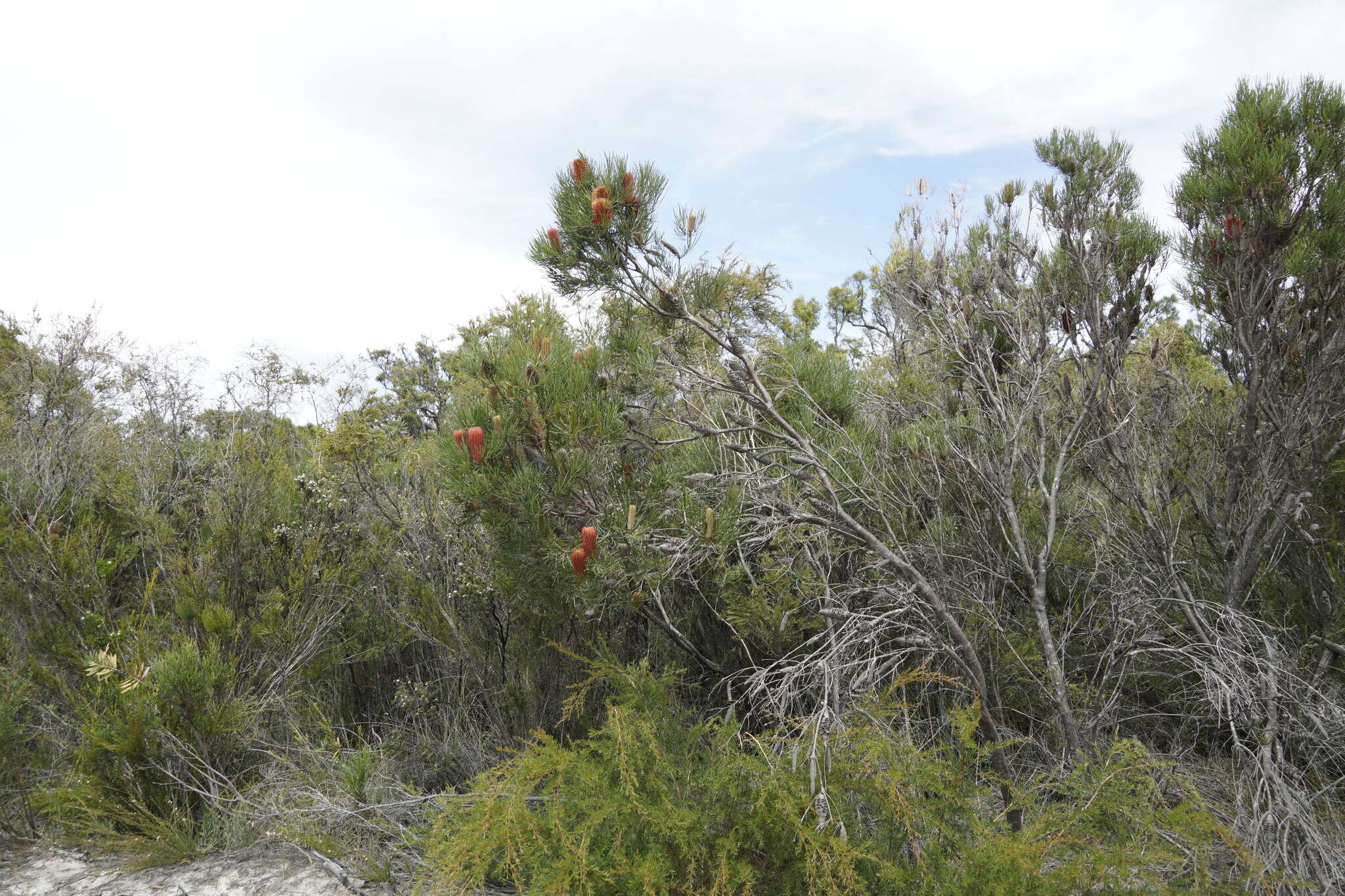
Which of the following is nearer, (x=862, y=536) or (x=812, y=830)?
Result: (x=812, y=830)

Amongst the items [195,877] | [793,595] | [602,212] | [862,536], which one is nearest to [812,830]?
[862,536]

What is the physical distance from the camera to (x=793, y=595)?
153 inches

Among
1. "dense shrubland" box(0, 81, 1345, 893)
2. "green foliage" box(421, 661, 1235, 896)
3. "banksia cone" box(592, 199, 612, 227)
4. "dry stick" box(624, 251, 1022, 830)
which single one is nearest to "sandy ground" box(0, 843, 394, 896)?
"dense shrubland" box(0, 81, 1345, 893)

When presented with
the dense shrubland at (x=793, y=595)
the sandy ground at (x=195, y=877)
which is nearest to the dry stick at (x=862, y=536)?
the dense shrubland at (x=793, y=595)

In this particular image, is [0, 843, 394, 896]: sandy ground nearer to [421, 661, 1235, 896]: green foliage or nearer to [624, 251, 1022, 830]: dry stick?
[421, 661, 1235, 896]: green foliage

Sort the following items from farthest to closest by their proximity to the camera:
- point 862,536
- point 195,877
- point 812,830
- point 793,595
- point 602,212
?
point 793,595
point 195,877
point 602,212
point 862,536
point 812,830

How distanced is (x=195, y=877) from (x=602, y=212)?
3434 millimetres

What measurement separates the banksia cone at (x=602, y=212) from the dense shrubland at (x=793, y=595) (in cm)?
2

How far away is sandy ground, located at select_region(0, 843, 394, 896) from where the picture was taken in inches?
127

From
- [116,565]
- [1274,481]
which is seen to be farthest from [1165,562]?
[116,565]

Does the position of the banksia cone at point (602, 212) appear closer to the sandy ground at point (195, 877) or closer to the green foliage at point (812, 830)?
the green foliage at point (812, 830)

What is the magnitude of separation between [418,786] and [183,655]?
4.81 feet

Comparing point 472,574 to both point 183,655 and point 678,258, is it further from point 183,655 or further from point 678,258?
point 678,258

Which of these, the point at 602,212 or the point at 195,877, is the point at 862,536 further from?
the point at 195,877
